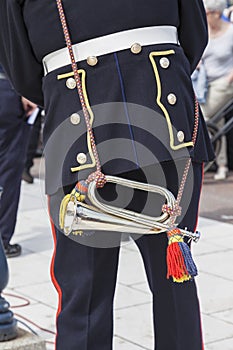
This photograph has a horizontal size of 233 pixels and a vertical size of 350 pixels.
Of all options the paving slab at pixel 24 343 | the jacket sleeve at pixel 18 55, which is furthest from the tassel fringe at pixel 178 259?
the paving slab at pixel 24 343

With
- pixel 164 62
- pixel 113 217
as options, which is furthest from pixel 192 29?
pixel 113 217

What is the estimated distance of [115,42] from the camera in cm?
266

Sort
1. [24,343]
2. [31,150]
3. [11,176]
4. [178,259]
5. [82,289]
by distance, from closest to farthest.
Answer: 1. [178,259]
2. [82,289]
3. [24,343]
4. [11,176]
5. [31,150]

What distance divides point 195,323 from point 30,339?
3.57ft

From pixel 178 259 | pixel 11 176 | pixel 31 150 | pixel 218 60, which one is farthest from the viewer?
pixel 31 150

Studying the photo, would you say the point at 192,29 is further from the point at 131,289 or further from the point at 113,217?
the point at 131,289

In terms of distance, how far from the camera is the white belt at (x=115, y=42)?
2.66 m

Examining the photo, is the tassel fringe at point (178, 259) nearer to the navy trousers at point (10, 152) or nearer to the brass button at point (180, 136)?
the brass button at point (180, 136)

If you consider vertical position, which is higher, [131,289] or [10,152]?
[10,152]

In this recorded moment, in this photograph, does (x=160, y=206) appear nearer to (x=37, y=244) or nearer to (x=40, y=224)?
(x=37, y=244)

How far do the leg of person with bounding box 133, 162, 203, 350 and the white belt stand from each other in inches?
17.1

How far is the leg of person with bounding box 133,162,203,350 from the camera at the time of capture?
9.11 ft

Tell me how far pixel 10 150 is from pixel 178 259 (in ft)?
10.7

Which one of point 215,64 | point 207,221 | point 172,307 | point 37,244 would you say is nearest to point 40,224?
point 37,244
